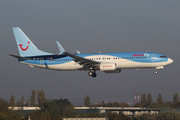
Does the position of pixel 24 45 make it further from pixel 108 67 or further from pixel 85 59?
pixel 108 67

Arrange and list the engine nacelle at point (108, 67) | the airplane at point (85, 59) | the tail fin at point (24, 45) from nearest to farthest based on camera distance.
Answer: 1. the airplane at point (85, 59)
2. the engine nacelle at point (108, 67)
3. the tail fin at point (24, 45)

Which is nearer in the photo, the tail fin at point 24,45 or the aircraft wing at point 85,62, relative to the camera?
the aircraft wing at point 85,62

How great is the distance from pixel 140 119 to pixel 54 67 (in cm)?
3476

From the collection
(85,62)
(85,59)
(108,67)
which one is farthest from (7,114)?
(108,67)

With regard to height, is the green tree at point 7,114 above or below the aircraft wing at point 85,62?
below

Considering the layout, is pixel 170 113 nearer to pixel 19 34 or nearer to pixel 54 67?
pixel 54 67

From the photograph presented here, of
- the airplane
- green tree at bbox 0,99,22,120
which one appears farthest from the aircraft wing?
green tree at bbox 0,99,22,120

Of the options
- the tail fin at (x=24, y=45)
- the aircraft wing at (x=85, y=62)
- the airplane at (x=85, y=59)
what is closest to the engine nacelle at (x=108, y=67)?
the airplane at (x=85, y=59)

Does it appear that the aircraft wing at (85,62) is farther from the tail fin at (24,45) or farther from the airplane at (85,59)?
the tail fin at (24,45)

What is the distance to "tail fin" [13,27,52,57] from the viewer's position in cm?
6488

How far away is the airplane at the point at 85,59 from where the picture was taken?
56562 millimetres

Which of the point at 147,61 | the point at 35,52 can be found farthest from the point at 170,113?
the point at 35,52

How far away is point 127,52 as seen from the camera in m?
58.6

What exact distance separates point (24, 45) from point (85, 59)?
1820 centimetres
